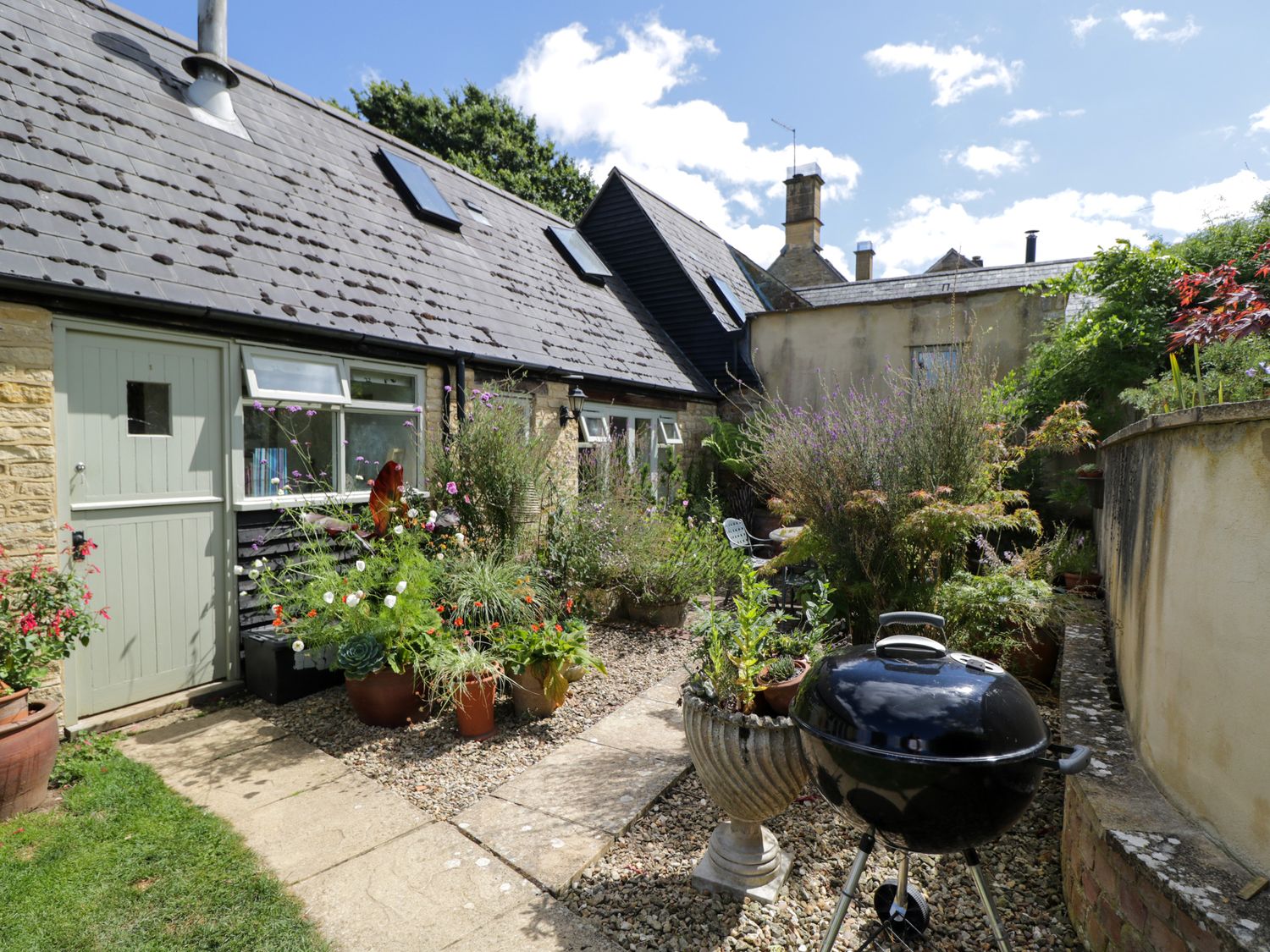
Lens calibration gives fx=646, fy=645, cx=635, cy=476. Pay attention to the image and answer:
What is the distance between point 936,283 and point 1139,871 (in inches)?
619

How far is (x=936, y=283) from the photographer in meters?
15.4

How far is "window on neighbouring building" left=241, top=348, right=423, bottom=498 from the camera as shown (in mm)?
5367

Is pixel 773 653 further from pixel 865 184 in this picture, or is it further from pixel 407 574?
pixel 865 184

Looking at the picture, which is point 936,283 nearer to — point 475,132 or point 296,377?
point 296,377

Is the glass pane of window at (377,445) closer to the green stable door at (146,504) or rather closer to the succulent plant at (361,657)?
the green stable door at (146,504)

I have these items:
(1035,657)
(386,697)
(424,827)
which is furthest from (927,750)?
(386,697)

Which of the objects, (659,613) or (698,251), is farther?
(698,251)

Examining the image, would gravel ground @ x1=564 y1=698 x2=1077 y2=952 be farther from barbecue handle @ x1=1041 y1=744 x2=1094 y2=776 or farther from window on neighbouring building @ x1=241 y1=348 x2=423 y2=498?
window on neighbouring building @ x1=241 y1=348 x2=423 y2=498

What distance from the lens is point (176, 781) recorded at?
149 inches

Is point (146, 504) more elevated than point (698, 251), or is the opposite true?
point (698, 251)

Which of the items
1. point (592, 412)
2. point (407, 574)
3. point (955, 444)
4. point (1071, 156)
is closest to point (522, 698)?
point (407, 574)

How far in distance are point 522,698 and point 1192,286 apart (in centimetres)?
591

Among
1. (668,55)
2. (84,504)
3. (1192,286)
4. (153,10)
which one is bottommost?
(84,504)

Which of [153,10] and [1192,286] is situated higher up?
[153,10]
